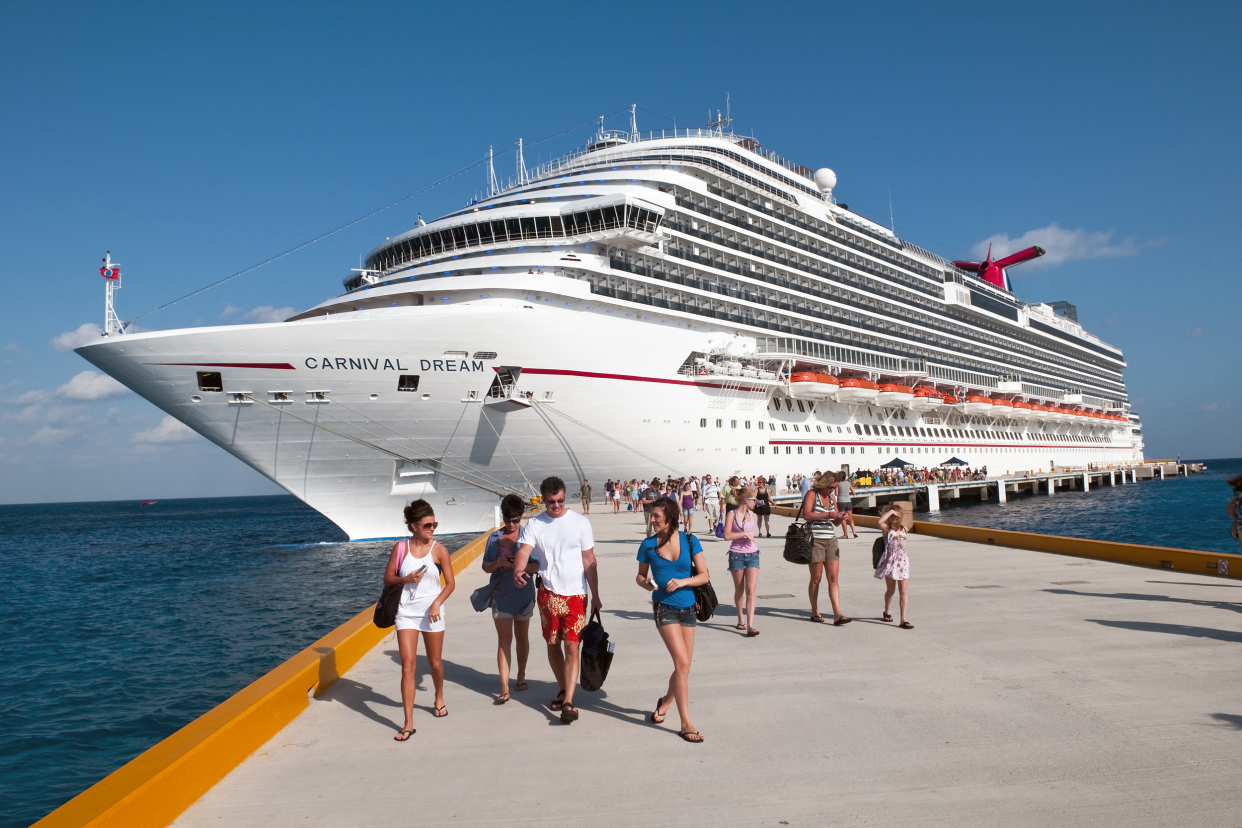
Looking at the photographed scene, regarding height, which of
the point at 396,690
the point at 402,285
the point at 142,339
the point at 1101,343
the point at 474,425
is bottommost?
the point at 396,690

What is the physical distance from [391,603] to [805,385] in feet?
96.2

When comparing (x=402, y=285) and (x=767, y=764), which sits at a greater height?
(x=402, y=285)

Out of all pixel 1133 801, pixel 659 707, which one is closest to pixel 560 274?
pixel 659 707

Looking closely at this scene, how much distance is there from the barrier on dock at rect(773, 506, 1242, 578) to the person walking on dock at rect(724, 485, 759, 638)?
6.24 metres

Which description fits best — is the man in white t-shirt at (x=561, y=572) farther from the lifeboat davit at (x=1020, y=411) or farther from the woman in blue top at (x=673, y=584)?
the lifeboat davit at (x=1020, y=411)

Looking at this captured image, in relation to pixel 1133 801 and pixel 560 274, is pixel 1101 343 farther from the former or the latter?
pixel 1133 801

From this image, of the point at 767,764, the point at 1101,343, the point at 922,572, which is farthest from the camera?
the point at 1101,343

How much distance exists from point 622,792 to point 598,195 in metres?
26.2

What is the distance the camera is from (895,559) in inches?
285

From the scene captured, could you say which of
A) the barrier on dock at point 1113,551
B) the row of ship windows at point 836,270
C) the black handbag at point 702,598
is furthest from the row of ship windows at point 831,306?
the black handbag at point 702,598

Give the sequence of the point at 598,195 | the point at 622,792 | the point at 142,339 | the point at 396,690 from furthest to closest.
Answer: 1. the point at 598,195
2. the point at 142,339
3. the point at 396,690
4. the point at 622,792

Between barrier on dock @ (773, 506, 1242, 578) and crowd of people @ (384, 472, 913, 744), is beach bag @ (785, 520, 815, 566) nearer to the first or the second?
crowd of people @ (384, 472, 913, 744)

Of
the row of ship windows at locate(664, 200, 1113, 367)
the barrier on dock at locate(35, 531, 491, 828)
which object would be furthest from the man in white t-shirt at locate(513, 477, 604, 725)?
the row of ship windows at locate(664, 200, 1113, 367)

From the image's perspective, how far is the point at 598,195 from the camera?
27.9 m
